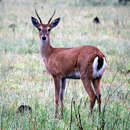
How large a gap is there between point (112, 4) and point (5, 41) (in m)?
10.5

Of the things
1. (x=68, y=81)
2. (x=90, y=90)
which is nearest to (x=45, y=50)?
(x=68, y=81)

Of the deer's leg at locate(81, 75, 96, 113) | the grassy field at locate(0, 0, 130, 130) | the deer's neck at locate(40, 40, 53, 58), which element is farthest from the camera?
the deer's neck at locate(40, 40, 53, 58)

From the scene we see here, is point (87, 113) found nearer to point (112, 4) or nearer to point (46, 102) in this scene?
point (46, 102)

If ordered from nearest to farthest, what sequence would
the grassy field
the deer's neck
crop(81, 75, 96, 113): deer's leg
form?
the grassy field → crop(81, 75, 96, 113): deer's leg → the deer's neck

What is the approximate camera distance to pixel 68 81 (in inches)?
260

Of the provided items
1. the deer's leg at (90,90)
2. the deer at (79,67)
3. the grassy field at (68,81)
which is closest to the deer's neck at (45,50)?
the deer at (79,67)

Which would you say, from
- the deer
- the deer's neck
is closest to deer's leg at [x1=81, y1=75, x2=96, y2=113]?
the deer

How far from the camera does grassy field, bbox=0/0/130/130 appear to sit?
3990mm

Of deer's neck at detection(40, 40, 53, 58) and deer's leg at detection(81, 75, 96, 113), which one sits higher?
deer's neck at detection(40, 40, 53, 58)

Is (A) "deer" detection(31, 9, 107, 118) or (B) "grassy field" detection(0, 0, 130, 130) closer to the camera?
(B) "grassy field" detection(0, 0, 130, 130)

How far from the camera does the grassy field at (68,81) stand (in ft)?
13.1

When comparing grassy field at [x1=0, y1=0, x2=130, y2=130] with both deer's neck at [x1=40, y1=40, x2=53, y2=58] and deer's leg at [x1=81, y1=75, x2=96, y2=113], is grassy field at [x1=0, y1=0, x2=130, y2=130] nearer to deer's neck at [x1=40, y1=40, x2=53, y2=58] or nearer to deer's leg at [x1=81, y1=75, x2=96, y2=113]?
deer's leg at [x1=81, y1=75, x2=96, y2=113]

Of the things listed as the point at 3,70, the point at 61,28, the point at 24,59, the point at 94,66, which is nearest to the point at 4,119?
the point at 94,66

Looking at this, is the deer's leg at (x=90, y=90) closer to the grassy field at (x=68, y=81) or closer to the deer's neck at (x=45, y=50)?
the grassy field at (x=68, y=81)
